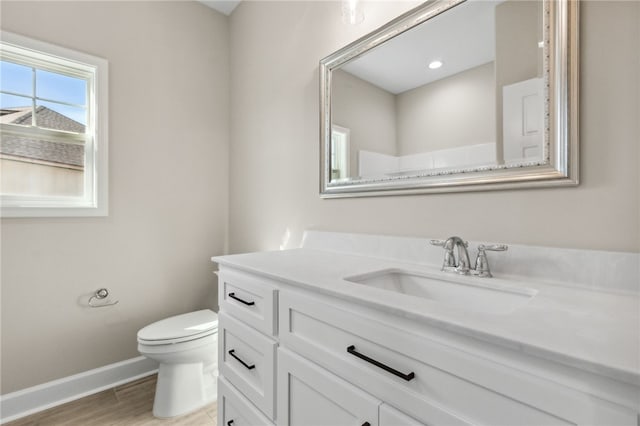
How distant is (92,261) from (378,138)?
188 centimetres

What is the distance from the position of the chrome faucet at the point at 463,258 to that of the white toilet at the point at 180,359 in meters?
1.37

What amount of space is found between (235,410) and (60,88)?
2.12 metres

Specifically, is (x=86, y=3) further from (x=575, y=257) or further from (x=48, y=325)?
(x=575, y=257)

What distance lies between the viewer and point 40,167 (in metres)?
1.79

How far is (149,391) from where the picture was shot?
1872mm

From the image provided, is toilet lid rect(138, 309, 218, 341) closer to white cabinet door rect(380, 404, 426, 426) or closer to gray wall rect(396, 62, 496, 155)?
white cabinet door rect(380, 404, 426, 426)

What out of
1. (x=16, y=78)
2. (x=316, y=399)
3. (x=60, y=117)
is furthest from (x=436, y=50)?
(x=16, y=78)

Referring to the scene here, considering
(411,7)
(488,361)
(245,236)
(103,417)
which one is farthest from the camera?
(245,236)

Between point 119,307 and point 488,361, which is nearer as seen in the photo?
point 488,361

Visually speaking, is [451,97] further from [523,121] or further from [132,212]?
[132,212]

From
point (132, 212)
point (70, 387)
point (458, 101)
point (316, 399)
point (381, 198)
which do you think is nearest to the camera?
point (316, 399)

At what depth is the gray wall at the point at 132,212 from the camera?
169 centimetres

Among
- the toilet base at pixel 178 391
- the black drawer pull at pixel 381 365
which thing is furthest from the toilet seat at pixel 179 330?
the black drawer pull at pixel 381 365

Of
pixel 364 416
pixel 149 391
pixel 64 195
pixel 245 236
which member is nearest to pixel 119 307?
pixel 149 391
